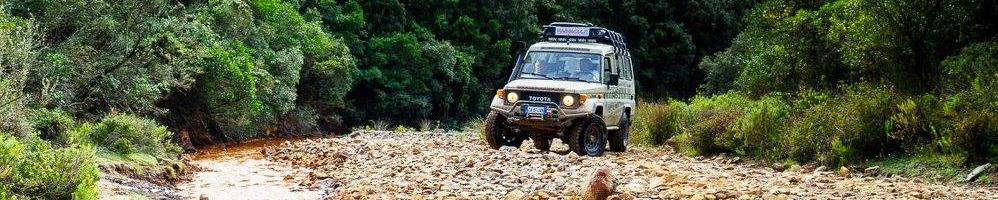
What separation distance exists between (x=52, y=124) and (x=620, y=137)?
29.0 feet

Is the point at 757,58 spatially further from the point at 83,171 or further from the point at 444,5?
the point at 444,5

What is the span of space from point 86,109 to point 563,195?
12199mm

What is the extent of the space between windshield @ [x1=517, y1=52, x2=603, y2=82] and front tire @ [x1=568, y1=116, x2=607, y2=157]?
0.79m

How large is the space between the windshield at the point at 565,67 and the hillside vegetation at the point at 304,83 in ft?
6.96

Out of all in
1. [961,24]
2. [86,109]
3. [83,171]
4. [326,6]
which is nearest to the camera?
[83,171]

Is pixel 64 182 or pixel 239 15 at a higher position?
pixel 239 15

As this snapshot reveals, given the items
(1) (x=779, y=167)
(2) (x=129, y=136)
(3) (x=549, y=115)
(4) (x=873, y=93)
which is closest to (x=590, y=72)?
(3) (x=549, y=115)

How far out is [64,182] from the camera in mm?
10352

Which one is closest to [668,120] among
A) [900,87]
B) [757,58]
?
[757,58]

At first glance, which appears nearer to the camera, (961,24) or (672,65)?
(961,24)

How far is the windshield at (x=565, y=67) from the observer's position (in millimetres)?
17031

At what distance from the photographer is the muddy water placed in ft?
46.5

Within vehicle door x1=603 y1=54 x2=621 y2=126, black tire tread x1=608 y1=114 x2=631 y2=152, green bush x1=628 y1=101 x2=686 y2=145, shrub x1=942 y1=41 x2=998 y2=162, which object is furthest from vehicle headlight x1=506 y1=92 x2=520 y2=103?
shrub x1=942 y1=41 x2=998 y2=162

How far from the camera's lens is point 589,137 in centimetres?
1661
